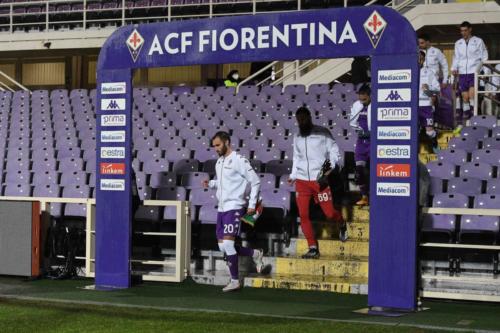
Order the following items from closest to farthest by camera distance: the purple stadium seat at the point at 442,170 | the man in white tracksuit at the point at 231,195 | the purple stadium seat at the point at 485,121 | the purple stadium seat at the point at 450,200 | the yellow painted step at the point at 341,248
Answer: the man in white tracksuit at the point at 231,195 → the purple stadium seat at the point at 450,200 → the yellow painted step at the point at 341,248 → the purple stadium seat at the point at 442,170 → the purple stadium seat at the point at 485,121

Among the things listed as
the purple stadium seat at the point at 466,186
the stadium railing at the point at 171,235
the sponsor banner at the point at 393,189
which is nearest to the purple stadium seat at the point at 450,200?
the purple stadium seat at the point at 466,186

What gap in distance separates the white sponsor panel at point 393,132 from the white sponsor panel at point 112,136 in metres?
3.48

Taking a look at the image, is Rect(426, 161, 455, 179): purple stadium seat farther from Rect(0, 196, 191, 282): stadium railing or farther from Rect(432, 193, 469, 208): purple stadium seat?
Rect(0, 196, 191, 282): stadium railing

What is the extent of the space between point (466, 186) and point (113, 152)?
473 centimetres

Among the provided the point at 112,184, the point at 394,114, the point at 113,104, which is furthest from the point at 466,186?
the point at 113,104

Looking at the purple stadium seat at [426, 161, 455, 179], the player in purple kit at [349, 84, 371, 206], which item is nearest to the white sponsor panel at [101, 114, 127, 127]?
the player in purple kit at [349, 84, 371, 206]

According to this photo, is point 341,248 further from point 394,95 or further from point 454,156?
point 394,95

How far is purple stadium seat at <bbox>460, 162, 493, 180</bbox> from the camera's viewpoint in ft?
42.9

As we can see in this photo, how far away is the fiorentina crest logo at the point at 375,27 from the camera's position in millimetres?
10180

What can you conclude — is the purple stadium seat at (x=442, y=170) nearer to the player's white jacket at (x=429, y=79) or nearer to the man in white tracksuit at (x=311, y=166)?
the man in white tracksuit at (x=311, y=166)

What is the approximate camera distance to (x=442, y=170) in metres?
13.4

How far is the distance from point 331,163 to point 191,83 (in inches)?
640

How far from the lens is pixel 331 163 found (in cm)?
1234

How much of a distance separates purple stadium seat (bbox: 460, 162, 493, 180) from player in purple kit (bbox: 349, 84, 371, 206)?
136 cm
